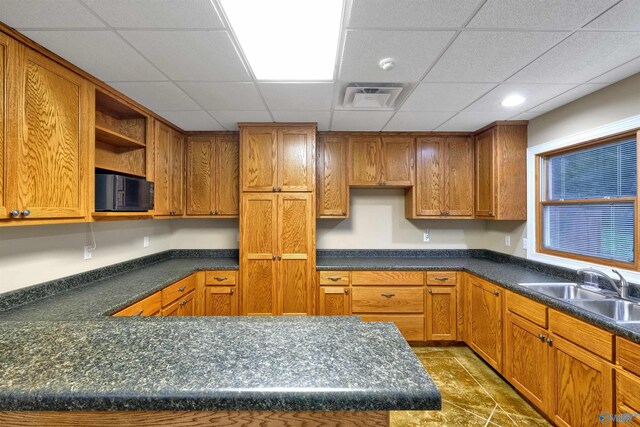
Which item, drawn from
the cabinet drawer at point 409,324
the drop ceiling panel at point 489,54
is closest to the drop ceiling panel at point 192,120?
the drop ceiling panel at point 489,54

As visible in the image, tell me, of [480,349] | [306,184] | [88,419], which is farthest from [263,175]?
[480,349]

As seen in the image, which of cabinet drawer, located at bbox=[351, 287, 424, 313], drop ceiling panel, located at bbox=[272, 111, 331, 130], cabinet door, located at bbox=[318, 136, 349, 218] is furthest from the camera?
cabinet door, located at bbox=[318, 136, 349, 218]

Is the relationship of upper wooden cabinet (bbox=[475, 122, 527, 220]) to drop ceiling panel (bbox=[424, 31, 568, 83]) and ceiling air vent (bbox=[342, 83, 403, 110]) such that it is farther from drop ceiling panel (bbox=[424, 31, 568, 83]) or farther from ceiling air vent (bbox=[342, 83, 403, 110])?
ceiling air vent (bbox=[342, 83, 403, 110])

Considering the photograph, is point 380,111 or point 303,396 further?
point 380,111

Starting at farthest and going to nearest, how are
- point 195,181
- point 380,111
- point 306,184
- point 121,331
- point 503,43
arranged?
1. point 195,181
2. point 306,184
3. point 380,111
4. point 503,43
5. point 121,331

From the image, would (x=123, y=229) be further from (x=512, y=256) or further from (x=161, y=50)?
(x=512, y=256)

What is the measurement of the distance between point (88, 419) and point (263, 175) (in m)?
2.30

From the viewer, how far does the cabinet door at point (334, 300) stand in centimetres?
288

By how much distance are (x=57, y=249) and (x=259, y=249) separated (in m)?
1.51

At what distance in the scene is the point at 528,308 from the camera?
202 cm

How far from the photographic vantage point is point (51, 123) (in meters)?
1.58

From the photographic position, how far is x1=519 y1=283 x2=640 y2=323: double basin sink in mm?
1741

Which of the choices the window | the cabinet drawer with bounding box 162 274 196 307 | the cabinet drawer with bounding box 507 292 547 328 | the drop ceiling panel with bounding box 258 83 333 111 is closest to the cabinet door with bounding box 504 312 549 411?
the cabinet drawer with bounding box 507 292 547 328

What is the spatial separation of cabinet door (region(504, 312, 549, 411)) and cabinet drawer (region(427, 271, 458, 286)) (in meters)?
0.69
